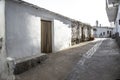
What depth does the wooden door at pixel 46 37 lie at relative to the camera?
9.66 m

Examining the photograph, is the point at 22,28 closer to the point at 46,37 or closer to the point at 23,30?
the point at 23,30

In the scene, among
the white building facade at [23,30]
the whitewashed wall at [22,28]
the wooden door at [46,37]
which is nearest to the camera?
Answer: the white building facade at [23,30]

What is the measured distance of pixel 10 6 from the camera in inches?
237

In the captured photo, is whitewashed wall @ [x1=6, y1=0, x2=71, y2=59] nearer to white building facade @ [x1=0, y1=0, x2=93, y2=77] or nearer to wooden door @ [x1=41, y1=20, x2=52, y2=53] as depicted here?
white building facade @ [x1=0, y1=0, x2=93, y2=77]

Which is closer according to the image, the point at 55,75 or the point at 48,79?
the point at 48,79

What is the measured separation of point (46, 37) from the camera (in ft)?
32.8

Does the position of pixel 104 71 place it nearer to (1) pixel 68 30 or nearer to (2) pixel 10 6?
(2) pixel 10 6

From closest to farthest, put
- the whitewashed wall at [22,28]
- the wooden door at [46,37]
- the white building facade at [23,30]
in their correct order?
the white building facade at [23,30] → the whitewashed wall at [22,28] → the wooden door at [46,37]

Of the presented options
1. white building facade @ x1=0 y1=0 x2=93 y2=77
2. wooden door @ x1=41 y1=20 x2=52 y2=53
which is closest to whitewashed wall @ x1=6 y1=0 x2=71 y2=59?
white building facade @ x1=0 y1=0 x2=93 y2=77

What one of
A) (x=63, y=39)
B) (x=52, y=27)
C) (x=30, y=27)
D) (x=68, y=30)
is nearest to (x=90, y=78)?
(x=30, y=27)

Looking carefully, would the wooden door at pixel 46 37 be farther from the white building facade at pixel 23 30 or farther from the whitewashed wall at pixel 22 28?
the whitewashed wall at pixel 22 28

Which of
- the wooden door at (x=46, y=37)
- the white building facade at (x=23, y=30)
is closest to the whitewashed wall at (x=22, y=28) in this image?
the white building facade at (x=23, y=30)

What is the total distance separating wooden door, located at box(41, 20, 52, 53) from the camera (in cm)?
966

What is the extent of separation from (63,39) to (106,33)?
105 ft
